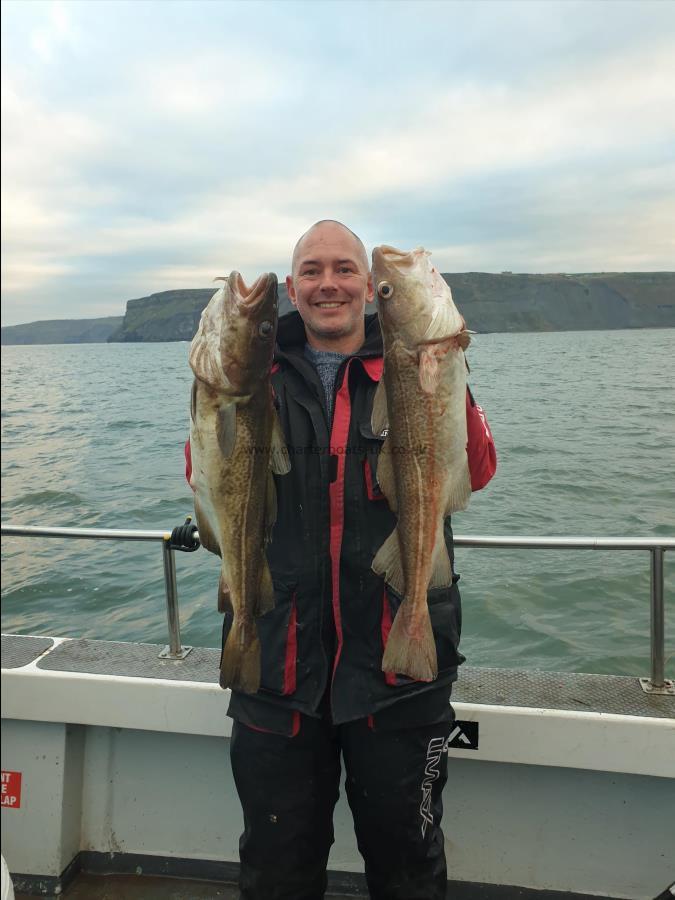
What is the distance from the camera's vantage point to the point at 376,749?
8.68ft

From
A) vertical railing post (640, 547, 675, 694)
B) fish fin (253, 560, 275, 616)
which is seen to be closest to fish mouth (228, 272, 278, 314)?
fish fin (253, 560, 275, 616)

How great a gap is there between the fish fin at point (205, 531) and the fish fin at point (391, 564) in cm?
69

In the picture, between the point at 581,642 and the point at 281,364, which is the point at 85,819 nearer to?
the point at 281,364

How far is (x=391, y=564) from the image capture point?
2621 millimetres

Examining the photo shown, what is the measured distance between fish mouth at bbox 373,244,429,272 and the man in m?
0.58

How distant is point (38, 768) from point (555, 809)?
8.92 feet

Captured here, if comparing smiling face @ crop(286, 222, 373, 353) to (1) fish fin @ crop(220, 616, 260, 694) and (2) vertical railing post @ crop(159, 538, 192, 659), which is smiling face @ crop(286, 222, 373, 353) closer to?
(1) fish fin @ crop(220, 616, 260, 694)

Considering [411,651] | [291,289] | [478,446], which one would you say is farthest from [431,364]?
[411,651]

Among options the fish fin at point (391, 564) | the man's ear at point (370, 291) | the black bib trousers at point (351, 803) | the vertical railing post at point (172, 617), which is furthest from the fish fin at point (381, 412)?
the vertical railing post at point (172, 617)

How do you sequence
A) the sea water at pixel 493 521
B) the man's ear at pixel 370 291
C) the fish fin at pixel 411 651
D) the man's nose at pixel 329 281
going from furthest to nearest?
the sea water at pixel 493 521 < the man's ear at pixel 370 291 < the man's nose at pixel 329 281 < the fish fin at pixel 411 651

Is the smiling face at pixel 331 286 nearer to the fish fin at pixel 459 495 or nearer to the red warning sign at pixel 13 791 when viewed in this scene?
the fish fin at pixel 459 495

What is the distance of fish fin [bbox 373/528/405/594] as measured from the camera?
262 centimetres

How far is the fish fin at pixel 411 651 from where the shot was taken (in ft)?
8.22

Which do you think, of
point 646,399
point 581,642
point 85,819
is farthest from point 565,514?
point 646,399
